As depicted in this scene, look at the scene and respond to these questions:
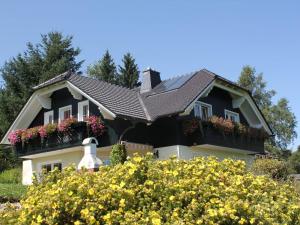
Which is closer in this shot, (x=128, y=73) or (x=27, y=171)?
(x=27, y=171)

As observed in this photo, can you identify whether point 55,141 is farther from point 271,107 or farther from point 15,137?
point 271,107

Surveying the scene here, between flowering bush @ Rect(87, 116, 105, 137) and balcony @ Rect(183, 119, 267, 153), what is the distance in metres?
4.25

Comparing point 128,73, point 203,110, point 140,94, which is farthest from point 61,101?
point 128,73

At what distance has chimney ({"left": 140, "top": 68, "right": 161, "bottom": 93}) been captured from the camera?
90.8 feet

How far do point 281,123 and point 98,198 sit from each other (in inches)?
1877

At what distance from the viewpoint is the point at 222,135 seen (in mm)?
24391

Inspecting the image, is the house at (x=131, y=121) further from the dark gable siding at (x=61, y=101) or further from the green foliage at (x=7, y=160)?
the green foliage at (x=7, y=160)

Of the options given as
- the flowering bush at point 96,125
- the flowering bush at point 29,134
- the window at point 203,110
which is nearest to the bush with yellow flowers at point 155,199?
the flowering bush at point 96,125

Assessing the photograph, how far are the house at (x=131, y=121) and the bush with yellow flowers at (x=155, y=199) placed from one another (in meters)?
14.1

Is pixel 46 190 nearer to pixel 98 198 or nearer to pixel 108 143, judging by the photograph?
pixel 98 198

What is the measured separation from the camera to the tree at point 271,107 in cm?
4950

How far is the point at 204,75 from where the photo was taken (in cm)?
2595

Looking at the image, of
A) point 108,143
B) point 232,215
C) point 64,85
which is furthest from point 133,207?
point 64,85

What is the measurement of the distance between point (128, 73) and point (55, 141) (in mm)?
21741
